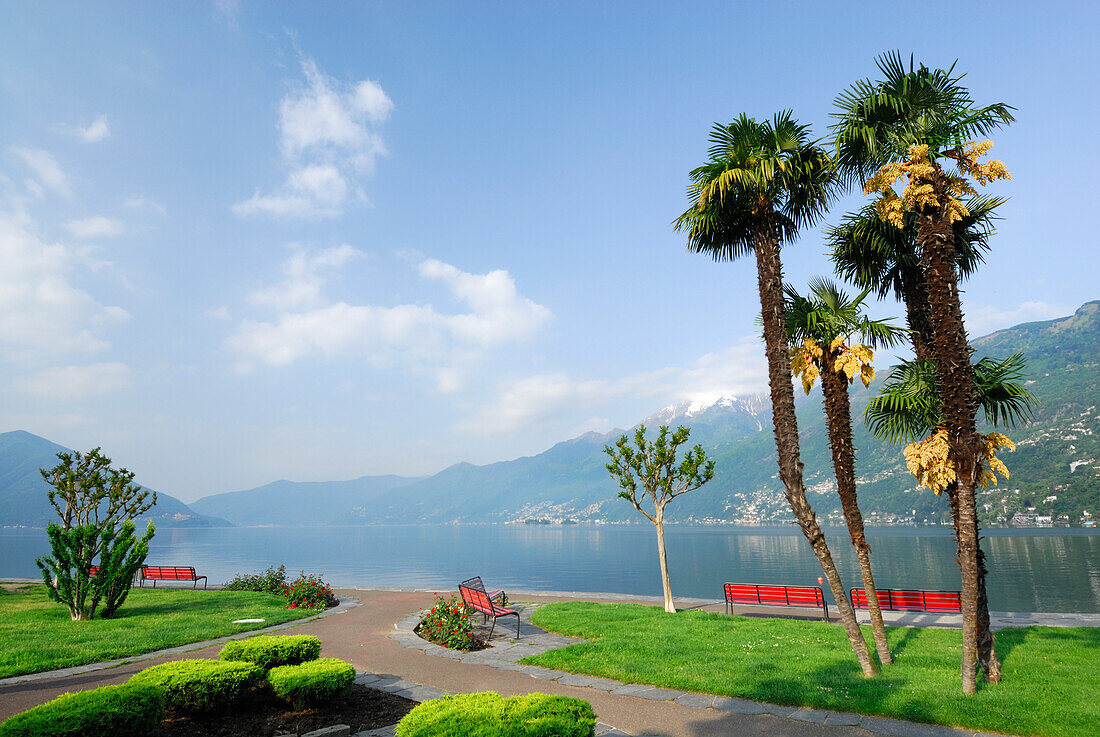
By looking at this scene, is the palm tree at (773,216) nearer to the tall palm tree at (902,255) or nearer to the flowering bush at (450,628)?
the tall palm tree at (902,255)

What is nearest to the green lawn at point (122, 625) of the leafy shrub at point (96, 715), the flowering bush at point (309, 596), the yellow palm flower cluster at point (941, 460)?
the flowering bush at point (309, 596)

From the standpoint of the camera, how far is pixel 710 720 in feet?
26.5

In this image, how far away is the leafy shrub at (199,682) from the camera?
303 inches

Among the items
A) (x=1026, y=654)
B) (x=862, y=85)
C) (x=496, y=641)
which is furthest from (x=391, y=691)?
(x=862, y=85)

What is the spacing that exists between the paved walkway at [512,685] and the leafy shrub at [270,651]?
1494 millimetres

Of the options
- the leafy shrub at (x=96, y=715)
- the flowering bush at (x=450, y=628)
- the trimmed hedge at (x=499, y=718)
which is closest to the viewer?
the trimmed hedge at (x=499, y=718)

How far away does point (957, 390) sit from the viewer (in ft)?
31.1

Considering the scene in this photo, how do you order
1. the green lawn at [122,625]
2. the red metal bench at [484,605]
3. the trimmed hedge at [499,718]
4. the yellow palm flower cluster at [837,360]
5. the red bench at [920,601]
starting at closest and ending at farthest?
the trimmed hedge at [499,718] → the yellow palm flower cluster at [837,360] → the green lawn at [122,625] → the red metal bench at [484,605] → the red bench at [920,601]

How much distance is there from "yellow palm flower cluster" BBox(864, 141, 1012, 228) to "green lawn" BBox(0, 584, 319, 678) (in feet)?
61.8

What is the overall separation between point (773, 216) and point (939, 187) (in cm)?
277

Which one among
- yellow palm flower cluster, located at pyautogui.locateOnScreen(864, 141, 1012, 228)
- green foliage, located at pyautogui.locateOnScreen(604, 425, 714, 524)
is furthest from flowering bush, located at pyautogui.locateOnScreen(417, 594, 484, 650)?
yellow palm flower cluster, located at pyautogui.locateOnScreen(864, 141, 1012, 228)

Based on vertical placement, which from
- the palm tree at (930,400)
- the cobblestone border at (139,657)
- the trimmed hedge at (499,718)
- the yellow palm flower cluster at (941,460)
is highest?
the palm tree at (930,400)

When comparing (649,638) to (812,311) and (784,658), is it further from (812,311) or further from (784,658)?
(812,311)

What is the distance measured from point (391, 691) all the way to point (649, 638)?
6.31 m
